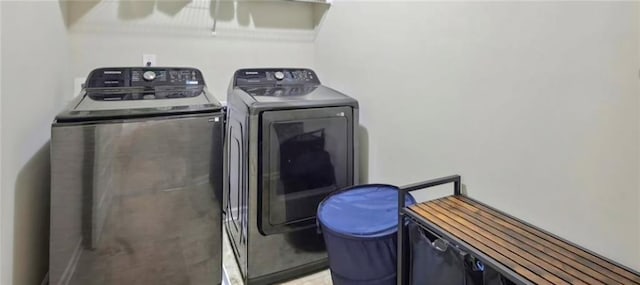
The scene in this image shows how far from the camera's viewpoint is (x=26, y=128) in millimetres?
1400

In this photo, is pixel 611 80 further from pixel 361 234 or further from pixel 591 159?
pixel 361 234

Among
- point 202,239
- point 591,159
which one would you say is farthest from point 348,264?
point 591,159

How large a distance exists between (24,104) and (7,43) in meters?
0.27

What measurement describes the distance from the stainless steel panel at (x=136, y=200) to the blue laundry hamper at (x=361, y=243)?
57 cm

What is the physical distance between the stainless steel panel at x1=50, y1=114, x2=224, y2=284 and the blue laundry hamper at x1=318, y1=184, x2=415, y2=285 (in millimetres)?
570

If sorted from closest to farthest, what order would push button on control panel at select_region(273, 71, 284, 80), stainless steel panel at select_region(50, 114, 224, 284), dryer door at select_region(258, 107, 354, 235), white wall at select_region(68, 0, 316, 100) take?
stainless steel panel at select_region(50, 114, 224, 284)
dryer door at select_region(258, 107, 354, 235)
white wall at select_region(68, 0, 316, 100)
push button on control panel at select_region(273, 71, 284, 80)

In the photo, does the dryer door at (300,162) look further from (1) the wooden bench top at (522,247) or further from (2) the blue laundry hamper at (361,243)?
(1) the wooden bench top at (522,247)

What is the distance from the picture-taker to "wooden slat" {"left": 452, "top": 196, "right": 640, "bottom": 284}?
0.94 m

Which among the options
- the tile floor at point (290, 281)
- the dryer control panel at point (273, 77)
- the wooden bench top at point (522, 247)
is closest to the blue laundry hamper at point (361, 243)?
the wooden bench top at point (522, 247)

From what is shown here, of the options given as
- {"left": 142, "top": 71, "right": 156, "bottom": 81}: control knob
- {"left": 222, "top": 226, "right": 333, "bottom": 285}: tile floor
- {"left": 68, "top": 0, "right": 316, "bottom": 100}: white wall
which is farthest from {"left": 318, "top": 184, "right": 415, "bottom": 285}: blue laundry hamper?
{"left": 68, "top": 0, "right": 316, "bottom": 100}: white wall

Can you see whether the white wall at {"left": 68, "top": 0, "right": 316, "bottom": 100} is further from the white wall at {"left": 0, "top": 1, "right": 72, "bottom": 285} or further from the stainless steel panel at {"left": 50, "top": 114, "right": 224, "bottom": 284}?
the stainless steel panel at {"left": 50, "top": 114, "right": 224, "bottom": 284}

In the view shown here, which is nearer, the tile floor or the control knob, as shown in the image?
the tile floor

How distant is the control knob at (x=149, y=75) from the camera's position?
2006 mm

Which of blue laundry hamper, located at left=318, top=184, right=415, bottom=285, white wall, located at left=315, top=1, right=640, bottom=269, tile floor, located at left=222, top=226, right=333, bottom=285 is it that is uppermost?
white wall, located at left=315, top=1, right=640, bottom=269
